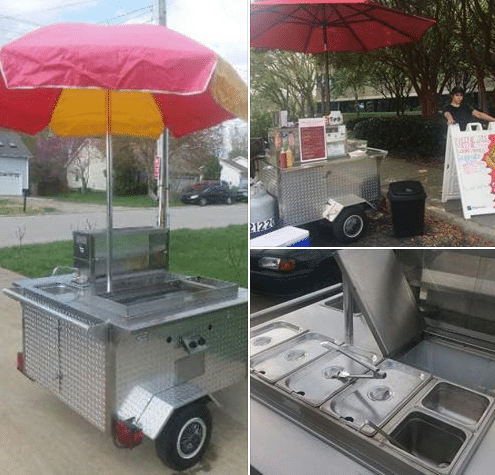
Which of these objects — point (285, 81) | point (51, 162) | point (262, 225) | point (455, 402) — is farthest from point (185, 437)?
point (51, 162)

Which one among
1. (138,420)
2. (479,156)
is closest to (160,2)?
(479,156)

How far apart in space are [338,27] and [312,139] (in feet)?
1.60

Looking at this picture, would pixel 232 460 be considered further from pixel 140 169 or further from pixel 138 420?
pixel 140 169

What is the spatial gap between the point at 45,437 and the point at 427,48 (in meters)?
2.44

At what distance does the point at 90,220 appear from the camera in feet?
18.6

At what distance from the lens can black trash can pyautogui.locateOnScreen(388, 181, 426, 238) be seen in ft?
6.30

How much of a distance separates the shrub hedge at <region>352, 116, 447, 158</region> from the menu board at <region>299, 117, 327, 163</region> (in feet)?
0.82

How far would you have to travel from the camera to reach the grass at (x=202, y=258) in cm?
351

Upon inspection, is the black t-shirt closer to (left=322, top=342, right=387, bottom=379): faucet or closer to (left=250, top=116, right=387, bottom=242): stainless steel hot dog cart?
(left=250, top=116, right=387, bottom=242): stainless steel hot dog cart

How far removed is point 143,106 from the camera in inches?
113

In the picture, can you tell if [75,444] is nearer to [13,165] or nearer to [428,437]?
[428,437]

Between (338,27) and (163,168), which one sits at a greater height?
(338,27)

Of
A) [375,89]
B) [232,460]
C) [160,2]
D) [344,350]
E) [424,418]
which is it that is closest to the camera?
[424,418]

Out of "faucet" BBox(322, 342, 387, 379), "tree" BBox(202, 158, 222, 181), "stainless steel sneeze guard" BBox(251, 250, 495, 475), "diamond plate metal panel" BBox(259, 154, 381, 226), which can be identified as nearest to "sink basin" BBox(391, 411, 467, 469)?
"stainless steel sneeze guard" BBox(251, 250, 495, 475)
